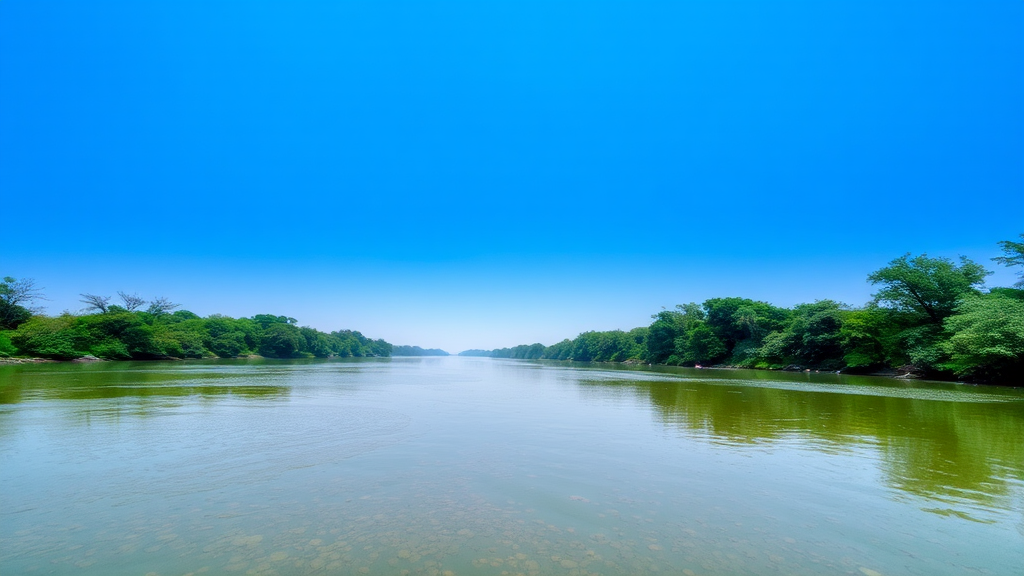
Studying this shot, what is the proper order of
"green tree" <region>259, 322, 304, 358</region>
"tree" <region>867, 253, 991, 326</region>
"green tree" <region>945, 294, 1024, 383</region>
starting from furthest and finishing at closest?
"green tree" <region>259, 322, 304, 358</region>
"tree" <region>867, 253, 991, 326</region>
"green tree" <region>945, 294, 1024, 383</region>

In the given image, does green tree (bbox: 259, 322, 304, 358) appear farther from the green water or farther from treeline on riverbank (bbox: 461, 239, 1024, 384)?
the green water

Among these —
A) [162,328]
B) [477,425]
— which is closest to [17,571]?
[477,425]

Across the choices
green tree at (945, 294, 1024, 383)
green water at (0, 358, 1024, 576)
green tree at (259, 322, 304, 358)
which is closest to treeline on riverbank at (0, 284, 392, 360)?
green tree at (259, 322, 304, 358)

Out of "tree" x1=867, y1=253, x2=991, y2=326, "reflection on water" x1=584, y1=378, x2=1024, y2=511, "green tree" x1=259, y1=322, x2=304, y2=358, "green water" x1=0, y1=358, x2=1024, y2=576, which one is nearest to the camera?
"green water" x1=0, y1=358, x2=1024, y2=576

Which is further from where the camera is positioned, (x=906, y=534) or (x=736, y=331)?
(x=736, y=331)

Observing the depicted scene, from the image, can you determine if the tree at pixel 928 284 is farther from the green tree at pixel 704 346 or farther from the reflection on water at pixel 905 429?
the green tree at pixel 704 346

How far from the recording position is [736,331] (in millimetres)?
76250

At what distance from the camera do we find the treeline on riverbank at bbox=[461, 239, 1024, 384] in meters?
27.5

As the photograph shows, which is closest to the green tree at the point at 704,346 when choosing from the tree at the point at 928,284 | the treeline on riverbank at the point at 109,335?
the tree at the point at 928,284

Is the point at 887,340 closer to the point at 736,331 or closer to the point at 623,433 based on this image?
the point at 736,331

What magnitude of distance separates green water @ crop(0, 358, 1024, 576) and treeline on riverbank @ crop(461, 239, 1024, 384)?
22.3 meters

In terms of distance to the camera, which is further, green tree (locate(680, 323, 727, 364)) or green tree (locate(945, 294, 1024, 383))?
green tree (locate(680, 323, 727, 364))

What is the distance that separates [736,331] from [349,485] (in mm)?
81913

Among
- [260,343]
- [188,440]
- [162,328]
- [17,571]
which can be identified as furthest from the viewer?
[260,343]
